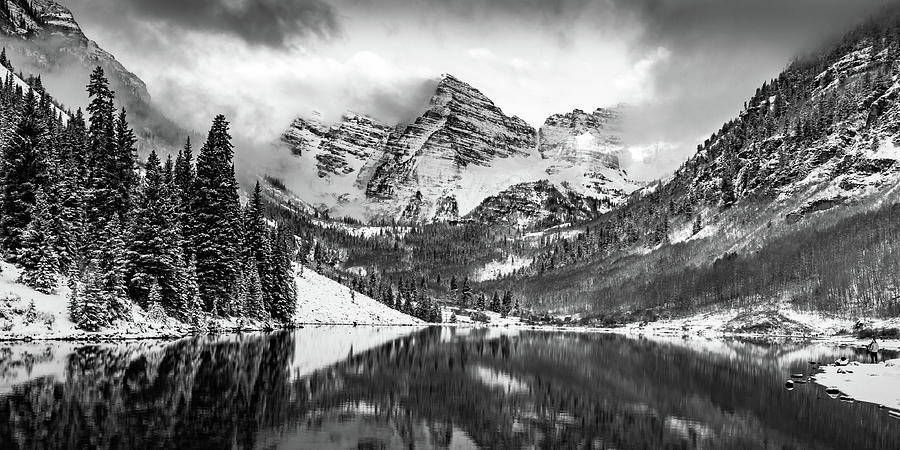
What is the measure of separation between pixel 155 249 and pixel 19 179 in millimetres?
14714

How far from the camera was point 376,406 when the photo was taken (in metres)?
34.0

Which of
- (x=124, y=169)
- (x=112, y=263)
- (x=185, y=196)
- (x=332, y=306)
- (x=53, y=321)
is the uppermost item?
(x=124, y=169)

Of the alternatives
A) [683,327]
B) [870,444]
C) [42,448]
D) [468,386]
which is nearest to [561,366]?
[468,386]

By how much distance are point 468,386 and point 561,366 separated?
21.3 metres

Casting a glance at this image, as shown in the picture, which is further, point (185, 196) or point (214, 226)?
point (214, 226)

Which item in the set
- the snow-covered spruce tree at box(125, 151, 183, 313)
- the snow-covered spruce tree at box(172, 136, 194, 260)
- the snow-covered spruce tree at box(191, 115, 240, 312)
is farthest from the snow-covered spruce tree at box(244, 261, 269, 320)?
the snow-covered spruce tree at box(125, 151, 183, 313)

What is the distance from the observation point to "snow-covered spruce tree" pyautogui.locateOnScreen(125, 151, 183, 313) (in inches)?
2805

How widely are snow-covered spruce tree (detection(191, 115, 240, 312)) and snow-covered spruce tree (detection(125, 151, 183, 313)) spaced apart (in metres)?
7.64

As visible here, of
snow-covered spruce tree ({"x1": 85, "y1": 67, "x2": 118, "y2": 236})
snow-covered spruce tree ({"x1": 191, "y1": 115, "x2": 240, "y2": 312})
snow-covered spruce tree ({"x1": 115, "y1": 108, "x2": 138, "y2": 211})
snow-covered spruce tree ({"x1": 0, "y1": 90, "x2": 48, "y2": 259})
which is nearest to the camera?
snow-covered spruce tree ({"x1": 0, "y1": 90, "x2": 48, "y2": 259})

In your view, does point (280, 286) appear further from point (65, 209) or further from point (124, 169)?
point (65, 209)

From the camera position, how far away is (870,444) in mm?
26750

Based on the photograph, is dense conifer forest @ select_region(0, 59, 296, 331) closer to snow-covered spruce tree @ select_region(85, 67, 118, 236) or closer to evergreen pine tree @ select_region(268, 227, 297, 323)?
snow-covered spruce tree @ select_region(85, 67, 118, 236)

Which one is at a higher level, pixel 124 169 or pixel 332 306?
pixel 124 169

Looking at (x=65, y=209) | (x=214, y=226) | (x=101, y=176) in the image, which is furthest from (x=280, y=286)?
(x=65, y=209)
